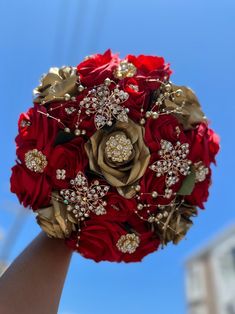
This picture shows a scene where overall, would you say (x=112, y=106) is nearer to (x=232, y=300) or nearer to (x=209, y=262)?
(x=232, y=300)

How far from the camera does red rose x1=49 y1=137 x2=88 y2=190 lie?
0.63m

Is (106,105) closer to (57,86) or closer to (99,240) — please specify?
(57,86)

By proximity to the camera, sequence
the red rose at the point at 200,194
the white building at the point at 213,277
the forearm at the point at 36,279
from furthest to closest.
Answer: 1. the white building at the point at 213,277
2. the red rose at the point at 200,194
3. the forearm at the point at 36,279

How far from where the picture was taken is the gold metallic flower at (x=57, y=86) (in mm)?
659

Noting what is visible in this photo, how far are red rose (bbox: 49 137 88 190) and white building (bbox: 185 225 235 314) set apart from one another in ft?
25.7

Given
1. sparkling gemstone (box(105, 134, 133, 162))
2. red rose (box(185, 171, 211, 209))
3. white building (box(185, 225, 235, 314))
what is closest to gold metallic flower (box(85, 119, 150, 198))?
sparkling gemstone (box(105, 134, 133, 162))

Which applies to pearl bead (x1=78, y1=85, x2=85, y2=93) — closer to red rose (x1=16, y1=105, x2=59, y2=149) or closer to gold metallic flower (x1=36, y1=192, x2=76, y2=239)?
red rose (x1=16, y1=105, x2=59, y2=149)

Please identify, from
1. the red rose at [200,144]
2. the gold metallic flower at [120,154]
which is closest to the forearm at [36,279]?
the gold metallic flower at [120,154]

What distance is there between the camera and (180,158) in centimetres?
65

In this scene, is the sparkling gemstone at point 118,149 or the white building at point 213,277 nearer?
the sparkling gemstone at point 118,149

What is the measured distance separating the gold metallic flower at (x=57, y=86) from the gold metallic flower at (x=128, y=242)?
0.75 ft

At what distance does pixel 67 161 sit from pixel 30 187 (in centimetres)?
7

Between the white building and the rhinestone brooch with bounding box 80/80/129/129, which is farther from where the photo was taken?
the white building

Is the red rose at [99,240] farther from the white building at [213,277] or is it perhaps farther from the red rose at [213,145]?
the white building at [213,277]
